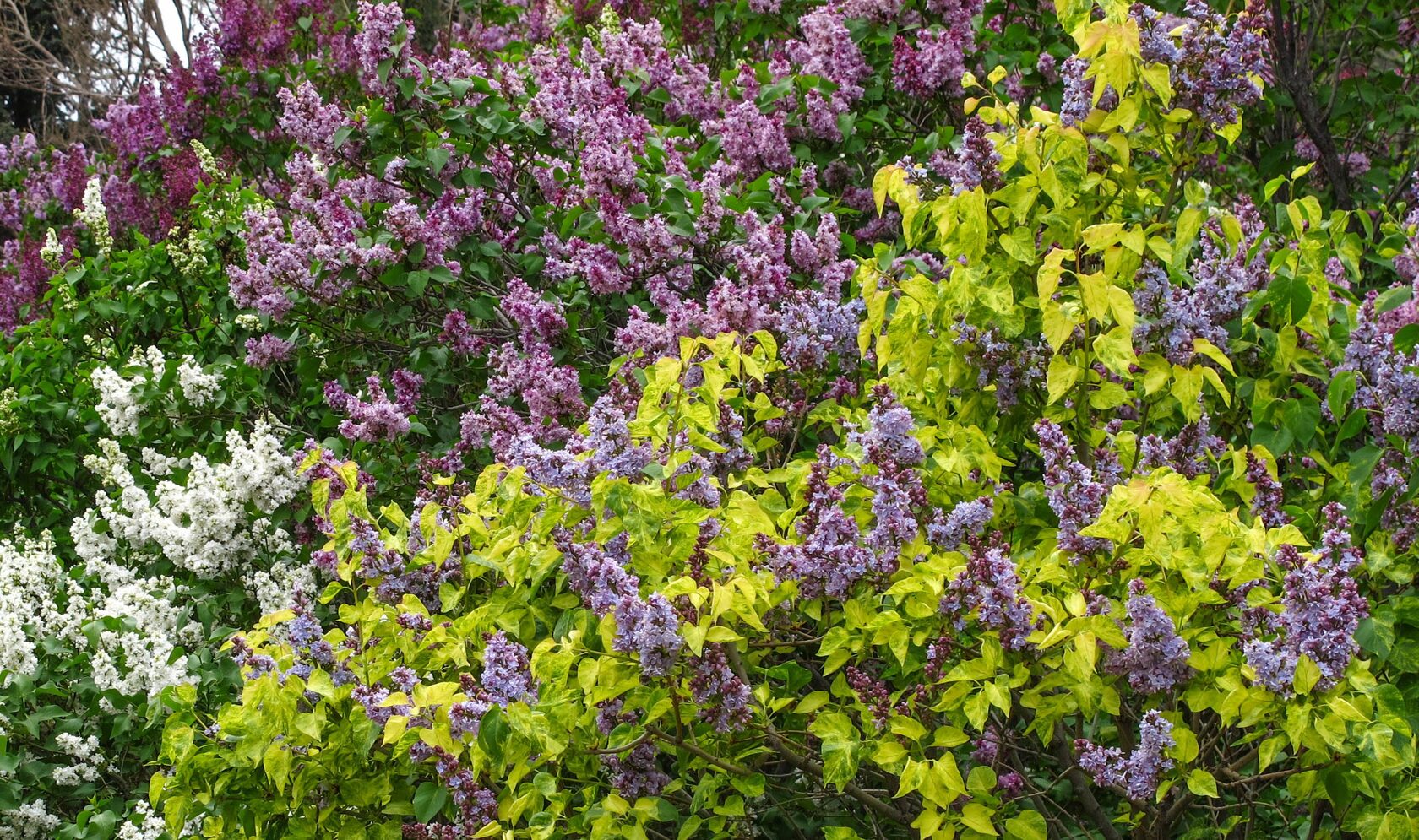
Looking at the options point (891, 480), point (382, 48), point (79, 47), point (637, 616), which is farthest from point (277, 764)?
point (79, 47)

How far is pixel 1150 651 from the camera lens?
248 centimetres

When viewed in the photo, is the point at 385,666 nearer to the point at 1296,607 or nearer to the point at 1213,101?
the point at 1296,607

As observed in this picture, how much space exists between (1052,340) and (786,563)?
26.2 inches

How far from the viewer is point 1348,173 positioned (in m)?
5.84

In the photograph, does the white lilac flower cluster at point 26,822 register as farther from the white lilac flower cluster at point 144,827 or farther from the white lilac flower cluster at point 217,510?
the white lilac flower cluster at point 217,510

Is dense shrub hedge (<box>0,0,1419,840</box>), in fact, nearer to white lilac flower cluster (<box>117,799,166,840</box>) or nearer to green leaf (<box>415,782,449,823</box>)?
green leaf (<box>415,782,449,823</box>)

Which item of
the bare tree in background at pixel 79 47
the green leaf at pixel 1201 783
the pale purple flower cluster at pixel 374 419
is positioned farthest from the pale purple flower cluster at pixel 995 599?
the bare tree in background at pixel 79 47

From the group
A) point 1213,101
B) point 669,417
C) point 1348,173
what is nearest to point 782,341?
point 669,417

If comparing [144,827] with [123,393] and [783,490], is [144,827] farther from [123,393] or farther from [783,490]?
[783,490]

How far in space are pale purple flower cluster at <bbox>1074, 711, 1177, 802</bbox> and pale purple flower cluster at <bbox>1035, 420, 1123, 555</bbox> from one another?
33cm

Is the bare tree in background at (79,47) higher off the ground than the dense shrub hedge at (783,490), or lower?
higher

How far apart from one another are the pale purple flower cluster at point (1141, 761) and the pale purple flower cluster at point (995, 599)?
24 centimetres

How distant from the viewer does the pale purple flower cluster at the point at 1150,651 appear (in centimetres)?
242

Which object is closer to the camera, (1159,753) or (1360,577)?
(1159,753)
